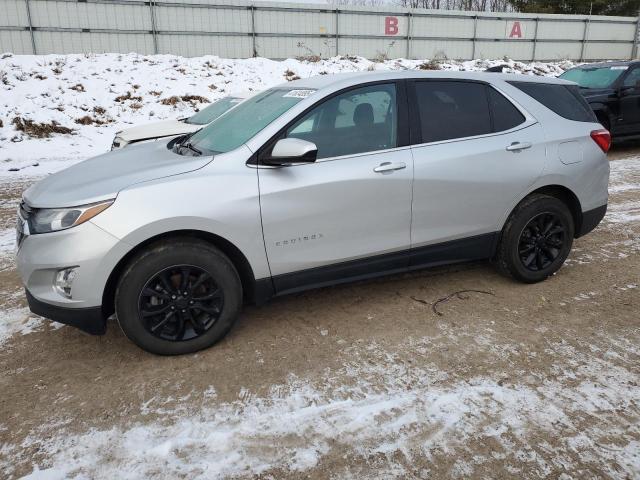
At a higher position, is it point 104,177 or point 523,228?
point 104,177

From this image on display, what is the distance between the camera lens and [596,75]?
10.2m

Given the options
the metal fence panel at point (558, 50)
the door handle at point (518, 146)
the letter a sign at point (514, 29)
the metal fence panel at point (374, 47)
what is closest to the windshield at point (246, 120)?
the door handle at point (518, 146)

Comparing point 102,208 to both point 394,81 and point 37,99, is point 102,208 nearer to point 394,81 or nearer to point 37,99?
point 394,81

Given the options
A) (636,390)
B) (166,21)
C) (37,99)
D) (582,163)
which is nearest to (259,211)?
(636,390)

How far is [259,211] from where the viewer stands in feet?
10.5

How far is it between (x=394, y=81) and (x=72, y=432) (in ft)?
10.00

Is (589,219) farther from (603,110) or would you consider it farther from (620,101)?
(620,101)

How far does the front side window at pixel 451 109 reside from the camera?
379 cm

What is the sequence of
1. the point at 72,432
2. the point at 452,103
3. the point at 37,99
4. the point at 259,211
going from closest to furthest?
the point at 72,432 → the point at 259,211 → the point at 452,103 → the point at 37,99

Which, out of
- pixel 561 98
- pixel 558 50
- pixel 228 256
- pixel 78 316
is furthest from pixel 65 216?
pixel 558 50

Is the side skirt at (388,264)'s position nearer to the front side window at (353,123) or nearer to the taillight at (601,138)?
the front side window at (353,123)

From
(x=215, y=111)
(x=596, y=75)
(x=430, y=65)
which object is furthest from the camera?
(x=430, y=65)

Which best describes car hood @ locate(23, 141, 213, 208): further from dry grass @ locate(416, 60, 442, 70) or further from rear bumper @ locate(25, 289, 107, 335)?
dry grass @ locate(416, 60, 442, 70)

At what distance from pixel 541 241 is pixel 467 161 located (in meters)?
1.04
